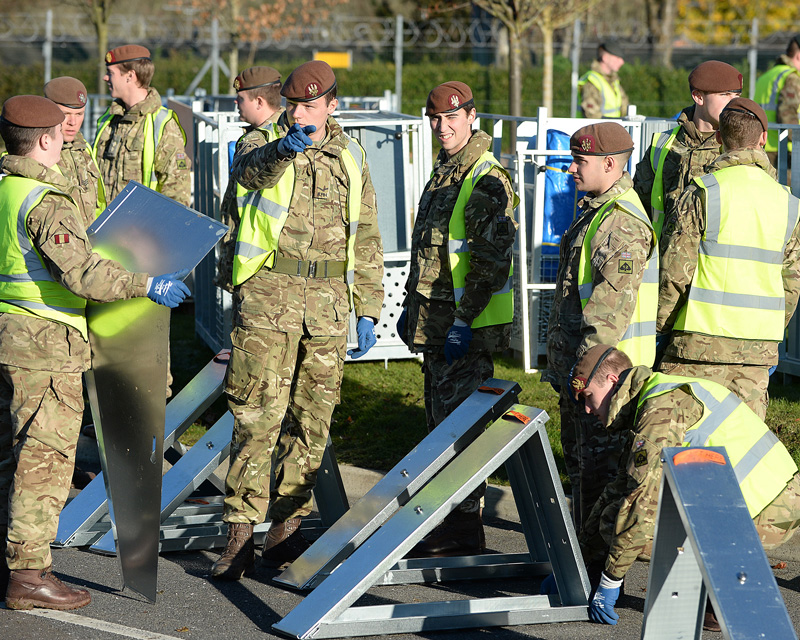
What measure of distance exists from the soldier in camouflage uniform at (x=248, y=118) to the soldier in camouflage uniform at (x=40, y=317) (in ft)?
2.44

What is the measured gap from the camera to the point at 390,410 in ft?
24.6

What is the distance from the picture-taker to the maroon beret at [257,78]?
18.5 ft

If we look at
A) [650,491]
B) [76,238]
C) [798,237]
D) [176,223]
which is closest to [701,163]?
[798,237]

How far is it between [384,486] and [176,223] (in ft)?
4.82

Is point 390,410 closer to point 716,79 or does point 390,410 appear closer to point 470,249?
point 470,249

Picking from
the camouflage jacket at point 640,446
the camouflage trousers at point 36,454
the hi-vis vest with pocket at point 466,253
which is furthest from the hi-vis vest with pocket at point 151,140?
the camouflage jacket at point 640,446

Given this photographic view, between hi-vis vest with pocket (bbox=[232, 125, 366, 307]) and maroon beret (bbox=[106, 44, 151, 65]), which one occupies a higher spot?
maroon beret (bbox=[106, 44, 151, 65])

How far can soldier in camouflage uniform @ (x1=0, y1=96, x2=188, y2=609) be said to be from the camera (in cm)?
447

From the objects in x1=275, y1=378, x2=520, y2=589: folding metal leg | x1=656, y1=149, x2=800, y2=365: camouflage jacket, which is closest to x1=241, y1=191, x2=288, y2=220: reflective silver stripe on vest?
x1=275, y1=378, x2=520, y2=589: folding metal leg

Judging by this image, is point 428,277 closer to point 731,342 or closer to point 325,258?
point 325,258

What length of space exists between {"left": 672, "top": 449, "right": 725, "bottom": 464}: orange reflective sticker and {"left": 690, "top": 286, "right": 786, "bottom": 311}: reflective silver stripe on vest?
4.83 ft

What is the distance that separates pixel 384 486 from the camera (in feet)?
15.8

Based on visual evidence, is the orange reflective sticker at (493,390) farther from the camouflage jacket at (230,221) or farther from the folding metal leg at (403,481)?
the camouflage jacket at (230,221)

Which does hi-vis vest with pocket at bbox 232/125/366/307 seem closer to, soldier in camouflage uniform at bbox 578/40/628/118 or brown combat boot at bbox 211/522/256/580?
brown combat boot at bbox 211/522/256/580
